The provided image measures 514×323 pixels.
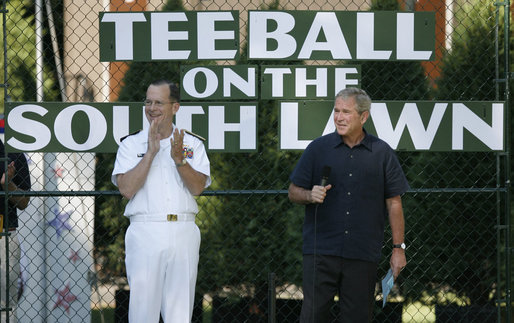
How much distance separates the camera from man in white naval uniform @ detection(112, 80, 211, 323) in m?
4.19

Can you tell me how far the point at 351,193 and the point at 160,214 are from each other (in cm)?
105

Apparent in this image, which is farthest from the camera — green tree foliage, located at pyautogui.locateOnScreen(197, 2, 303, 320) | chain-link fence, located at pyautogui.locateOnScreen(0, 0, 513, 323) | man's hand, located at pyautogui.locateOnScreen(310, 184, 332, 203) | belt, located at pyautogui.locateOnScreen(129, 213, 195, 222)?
green tree foliage, located at pyautogui.locateOnScreen(197, 2, 303, 320)

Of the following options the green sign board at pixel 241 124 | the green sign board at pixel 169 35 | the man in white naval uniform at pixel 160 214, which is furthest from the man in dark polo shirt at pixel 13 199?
the man in white naval uniform at pixel 160 214

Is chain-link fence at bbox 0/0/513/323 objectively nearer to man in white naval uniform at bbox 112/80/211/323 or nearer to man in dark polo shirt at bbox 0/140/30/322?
man in dark polo shirt at bbox 0/140/30/322

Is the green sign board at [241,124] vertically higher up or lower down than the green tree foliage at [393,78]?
lower down

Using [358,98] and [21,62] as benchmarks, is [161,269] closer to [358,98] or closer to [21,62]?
[358,98]

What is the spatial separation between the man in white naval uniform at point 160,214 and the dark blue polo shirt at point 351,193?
0.63m

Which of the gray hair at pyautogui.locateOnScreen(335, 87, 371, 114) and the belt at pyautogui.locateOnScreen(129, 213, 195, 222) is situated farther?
the gray hair at pyautogui.locateOnScreen(335, 87, 371, 114)

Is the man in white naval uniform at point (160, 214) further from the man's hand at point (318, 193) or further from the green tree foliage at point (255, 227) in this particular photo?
the green tree foliage at point (255, 227)

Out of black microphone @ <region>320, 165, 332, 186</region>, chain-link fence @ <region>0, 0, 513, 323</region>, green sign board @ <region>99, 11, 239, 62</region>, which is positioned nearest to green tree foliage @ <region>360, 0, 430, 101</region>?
chain-link fence @ <region>0, 0, 513, 323</region>

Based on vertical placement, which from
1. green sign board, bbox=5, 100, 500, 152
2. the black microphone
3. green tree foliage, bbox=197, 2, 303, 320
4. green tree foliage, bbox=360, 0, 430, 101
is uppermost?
green tree foliage, bbox=360, 0, 430, 101

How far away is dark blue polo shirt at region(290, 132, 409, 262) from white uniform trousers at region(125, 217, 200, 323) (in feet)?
2.24

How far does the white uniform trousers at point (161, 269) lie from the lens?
418 cm

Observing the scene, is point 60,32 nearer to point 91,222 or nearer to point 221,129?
point 91,222
